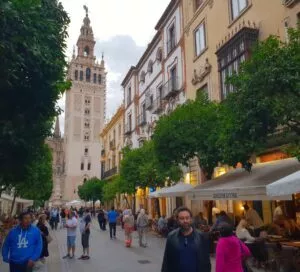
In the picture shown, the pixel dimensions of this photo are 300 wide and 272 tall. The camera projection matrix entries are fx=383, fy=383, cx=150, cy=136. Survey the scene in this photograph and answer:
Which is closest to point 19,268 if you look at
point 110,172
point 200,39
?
point 200,39

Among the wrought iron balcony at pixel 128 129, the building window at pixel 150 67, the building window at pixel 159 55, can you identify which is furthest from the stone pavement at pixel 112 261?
the wrought iron balcony at pixel 128 129

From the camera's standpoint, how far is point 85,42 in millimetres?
97875

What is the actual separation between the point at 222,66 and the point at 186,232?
14.9 metres

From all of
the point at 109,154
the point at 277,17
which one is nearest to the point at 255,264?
the point at 277,17

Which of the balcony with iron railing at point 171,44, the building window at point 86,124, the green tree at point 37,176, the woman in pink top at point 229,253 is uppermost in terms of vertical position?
the building window at point 86,124

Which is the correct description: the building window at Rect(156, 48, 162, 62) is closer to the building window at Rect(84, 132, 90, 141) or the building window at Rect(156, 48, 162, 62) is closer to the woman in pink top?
the woman in pink top

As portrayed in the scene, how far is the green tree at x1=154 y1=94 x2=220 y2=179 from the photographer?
15184 millimetres

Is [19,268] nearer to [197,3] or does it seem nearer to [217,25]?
[217,25]

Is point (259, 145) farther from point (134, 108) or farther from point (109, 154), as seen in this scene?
point (109, 154)

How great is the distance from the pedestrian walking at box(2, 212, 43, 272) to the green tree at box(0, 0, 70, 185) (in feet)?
8.70

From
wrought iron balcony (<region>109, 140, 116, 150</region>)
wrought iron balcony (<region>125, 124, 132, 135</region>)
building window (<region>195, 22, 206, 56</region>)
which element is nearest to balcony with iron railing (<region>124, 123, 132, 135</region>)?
wrought iron balcony (<region>125, 124, 132, 135</region>)

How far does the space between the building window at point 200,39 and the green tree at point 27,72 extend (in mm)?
13153

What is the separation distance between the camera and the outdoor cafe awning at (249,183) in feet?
33.5

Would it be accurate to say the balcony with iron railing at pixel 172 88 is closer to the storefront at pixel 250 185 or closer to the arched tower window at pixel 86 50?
the storefront at pixel 250 185
